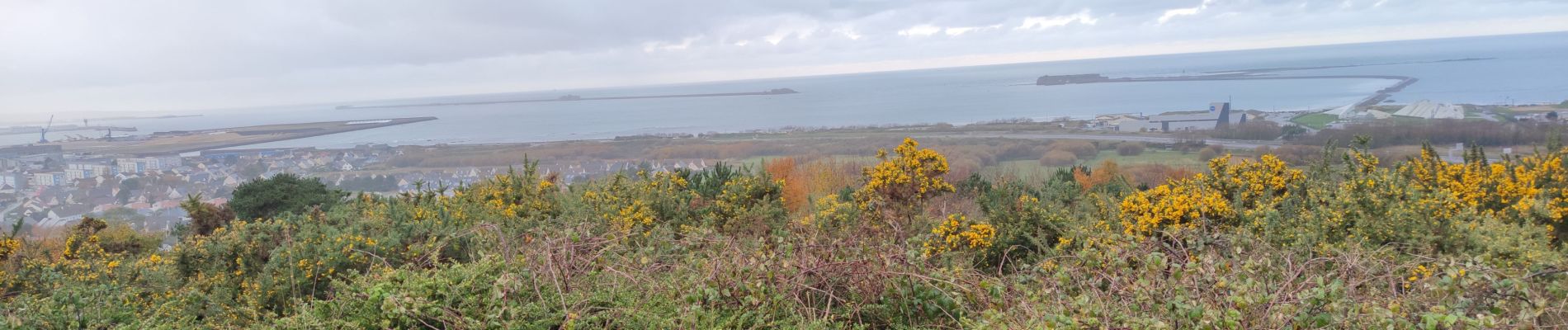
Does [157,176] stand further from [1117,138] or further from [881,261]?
[1117,138]

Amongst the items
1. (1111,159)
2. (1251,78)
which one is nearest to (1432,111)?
(1111,159)

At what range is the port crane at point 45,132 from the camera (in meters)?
34.5

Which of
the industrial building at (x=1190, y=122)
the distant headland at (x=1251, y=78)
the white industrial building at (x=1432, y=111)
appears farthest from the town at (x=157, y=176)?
the distant headland at (x=1251, y=78)

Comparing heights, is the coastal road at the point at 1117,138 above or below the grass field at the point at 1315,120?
below

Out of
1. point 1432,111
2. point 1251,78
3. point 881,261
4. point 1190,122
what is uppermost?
point 1251,78

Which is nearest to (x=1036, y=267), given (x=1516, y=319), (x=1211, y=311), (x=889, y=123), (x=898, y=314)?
(x=898, y=314)

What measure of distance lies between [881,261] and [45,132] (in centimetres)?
4941

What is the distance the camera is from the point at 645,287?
3668mm

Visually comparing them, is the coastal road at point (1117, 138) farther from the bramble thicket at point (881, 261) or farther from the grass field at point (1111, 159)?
the bramble thicket at point (881, 261)

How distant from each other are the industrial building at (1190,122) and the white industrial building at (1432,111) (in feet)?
21.2

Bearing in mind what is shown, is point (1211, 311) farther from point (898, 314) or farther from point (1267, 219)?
point (1267, 219)

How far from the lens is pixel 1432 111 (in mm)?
32281

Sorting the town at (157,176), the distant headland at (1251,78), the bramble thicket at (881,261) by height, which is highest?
the distant headland at (1251,78)

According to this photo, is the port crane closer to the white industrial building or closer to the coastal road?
the coastal road
